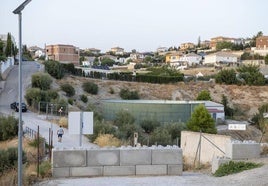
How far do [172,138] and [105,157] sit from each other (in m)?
24.0

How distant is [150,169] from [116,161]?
107 centimetres

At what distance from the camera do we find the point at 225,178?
Answer: 1262cm

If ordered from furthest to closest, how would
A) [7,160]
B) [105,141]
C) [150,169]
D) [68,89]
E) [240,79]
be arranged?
[240,79] → [68,89] → [105,141] → [7,160] → [150,169]

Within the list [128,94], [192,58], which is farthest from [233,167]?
[192,58]

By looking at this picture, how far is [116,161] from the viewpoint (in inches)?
520

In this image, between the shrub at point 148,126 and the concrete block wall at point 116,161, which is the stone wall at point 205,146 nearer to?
the concrete block wall at point 116,161

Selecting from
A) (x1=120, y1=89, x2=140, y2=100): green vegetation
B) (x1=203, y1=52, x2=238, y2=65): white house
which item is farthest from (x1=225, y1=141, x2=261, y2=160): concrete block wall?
(x1=203, y1=52, x2=238, y2=65): white house

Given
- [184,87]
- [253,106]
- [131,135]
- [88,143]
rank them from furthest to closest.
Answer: [184,87]
[253,106]
[131,135]
[88,143]

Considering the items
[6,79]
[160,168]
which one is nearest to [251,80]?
[6,79]

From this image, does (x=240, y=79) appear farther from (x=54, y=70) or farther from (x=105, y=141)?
(x=105, y=141)

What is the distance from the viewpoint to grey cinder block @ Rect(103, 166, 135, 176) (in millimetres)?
13185

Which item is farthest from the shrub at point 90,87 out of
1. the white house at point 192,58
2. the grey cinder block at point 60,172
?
the white house at point 192,58

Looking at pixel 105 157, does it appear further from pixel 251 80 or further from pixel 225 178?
pixel 251 80

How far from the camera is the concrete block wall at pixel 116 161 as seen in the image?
12.9 metres
